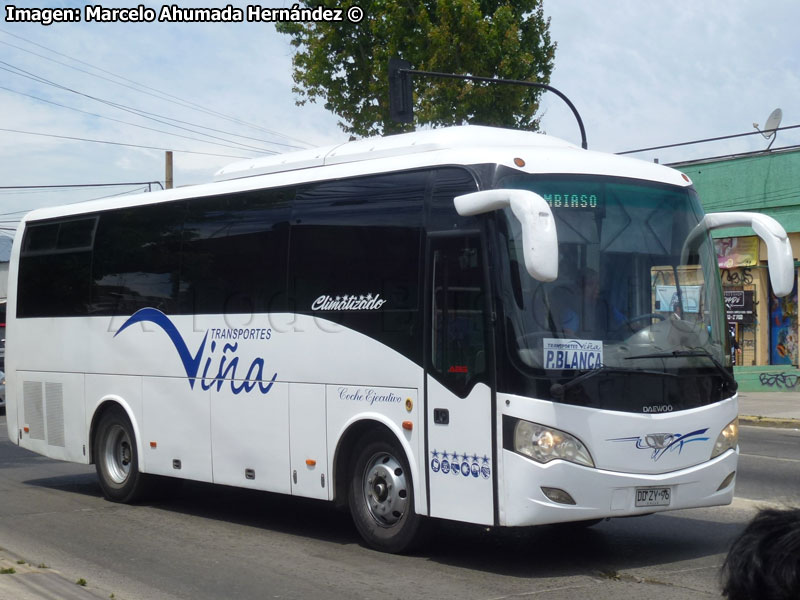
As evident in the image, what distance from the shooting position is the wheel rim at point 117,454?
12.3 meters

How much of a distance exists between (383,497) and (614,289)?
2.52m

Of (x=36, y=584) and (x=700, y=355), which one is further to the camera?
(x=700, y=355)

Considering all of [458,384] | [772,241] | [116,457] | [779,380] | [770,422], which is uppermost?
[772,241]

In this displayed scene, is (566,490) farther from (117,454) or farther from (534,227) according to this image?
(117,454)

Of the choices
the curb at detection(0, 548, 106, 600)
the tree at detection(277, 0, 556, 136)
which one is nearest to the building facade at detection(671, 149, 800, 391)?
the tree at detection(277, 0, 556, 136)

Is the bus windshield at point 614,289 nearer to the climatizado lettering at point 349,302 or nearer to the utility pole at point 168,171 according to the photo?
the climatizado lettering at point 349,302

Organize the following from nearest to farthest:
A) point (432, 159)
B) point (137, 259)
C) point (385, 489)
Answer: point (432, 159)
point (385, 489)
point (137, 259)

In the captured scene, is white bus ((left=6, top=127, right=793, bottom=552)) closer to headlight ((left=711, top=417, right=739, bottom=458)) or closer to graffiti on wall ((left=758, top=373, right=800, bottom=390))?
headlight ((left=711, top=417, right=739, bottom=458))

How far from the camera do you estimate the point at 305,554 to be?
9.12 meters

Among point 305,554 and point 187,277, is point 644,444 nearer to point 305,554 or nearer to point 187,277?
point 305,554

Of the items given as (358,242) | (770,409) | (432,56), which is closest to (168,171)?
(432,56)

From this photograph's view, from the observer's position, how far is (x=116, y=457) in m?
12.4

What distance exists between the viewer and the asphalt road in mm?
7715

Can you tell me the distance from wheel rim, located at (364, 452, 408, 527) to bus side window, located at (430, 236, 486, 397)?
98 centimetres
